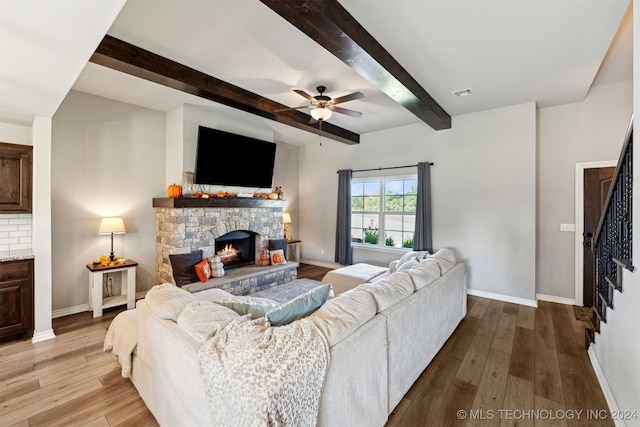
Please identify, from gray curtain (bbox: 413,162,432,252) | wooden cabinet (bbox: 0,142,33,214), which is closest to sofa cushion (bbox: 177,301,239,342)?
wooden cabinet (bbox: 0,142,33,214)

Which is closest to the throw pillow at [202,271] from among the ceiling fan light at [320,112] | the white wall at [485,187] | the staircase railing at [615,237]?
the ceiling fan light at [320,112]

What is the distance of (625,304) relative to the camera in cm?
187

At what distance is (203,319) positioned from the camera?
156 cm

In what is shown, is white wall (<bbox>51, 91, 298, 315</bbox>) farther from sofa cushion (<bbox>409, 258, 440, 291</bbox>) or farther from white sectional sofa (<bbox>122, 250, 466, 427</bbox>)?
sofa cushion (<bbox>409, 258, 440, 291</bbox>)

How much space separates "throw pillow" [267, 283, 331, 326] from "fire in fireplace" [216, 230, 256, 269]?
3.17 metres

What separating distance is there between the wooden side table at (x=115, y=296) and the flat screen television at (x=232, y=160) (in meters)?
1.53

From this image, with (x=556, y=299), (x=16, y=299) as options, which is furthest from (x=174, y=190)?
(x=556, y=299)

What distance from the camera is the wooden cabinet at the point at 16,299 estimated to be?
9.20 ft

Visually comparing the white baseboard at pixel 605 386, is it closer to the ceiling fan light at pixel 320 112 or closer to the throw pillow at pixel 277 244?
the ceiling fan light at pixel 320 112

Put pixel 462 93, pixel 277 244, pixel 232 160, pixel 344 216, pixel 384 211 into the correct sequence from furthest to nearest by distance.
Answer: pixel 344 216, pixel 384 211, pixel 277 244, pixel 232 160, pixel 462 93

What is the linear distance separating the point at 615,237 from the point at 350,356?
2.30 meters

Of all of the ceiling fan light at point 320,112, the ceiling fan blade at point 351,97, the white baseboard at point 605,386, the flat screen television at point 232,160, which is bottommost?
the white baseboard at point 605,386

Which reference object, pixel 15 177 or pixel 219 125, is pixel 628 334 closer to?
pixel 219 125

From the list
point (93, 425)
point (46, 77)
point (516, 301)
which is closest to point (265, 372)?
point (93, 425)
